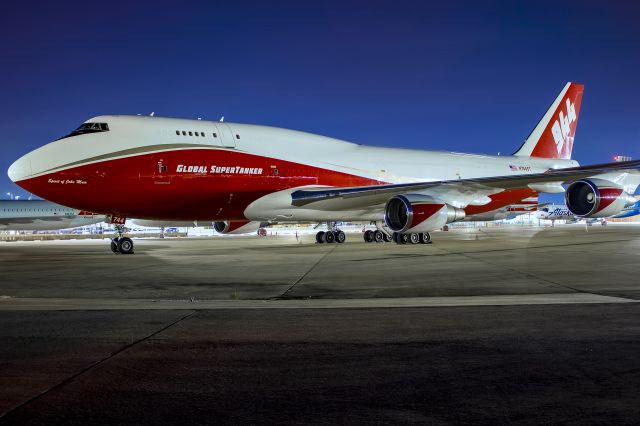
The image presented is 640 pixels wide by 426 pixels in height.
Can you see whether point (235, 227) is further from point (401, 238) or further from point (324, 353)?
point (324, 353)

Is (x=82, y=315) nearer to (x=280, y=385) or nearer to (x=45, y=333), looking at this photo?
(x=45, y=333)

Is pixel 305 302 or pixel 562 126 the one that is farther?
pixel 562 126

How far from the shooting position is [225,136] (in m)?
18.9

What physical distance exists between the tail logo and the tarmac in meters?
22.7

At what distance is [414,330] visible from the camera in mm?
5246

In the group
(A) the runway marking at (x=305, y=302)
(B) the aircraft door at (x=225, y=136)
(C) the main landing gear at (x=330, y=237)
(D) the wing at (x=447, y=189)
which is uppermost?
(B) the aircraft door at (x=225, y=136)

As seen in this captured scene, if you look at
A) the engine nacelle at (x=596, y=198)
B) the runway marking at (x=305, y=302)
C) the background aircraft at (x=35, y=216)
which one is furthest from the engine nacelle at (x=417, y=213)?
the background aircraft at (x=35, y=216)

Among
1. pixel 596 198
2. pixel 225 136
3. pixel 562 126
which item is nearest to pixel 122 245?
pixel 225 136

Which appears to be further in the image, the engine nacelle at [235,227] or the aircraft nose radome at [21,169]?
the engine nacelle at [235,227]

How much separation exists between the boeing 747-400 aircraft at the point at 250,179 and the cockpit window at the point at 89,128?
3 centimetres

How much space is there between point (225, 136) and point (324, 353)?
50.4 feet

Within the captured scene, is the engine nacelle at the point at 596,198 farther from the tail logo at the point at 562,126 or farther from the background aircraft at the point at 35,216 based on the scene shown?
the background aircraft at the point at 35,216

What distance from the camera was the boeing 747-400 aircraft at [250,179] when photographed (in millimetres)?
16375

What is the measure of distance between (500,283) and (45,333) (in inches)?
270
